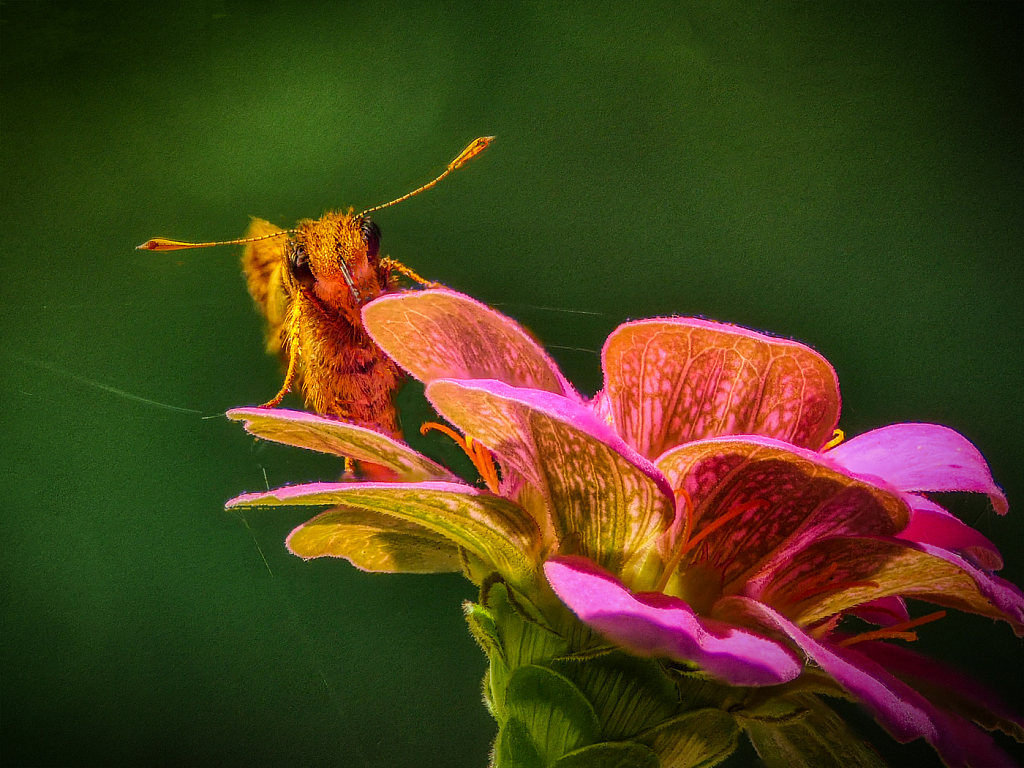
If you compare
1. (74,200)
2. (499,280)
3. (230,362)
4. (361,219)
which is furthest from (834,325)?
(74,200)

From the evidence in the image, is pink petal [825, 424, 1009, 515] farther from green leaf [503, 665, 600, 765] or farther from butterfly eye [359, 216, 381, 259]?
butterfly eye [359, 216, 381, 259]

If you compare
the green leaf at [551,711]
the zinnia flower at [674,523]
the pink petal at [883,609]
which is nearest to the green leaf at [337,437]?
the zinnia flower at [674,523]

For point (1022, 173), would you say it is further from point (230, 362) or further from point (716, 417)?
point (230, 362)

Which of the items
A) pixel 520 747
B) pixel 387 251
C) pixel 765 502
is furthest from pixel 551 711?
pixel 387 251

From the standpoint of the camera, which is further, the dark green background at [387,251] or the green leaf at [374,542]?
the dark green background at [387,251]

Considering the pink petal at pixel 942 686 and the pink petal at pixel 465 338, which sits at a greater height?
the pink petal at pixel 465 338

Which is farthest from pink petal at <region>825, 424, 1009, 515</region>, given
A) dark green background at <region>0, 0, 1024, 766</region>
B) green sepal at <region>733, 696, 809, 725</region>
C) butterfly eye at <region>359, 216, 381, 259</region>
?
butterfly eye at <region>359, 216, 381, 259</region>

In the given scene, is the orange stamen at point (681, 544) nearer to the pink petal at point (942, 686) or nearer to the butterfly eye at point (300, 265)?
the pink petal at point (942, 686)
